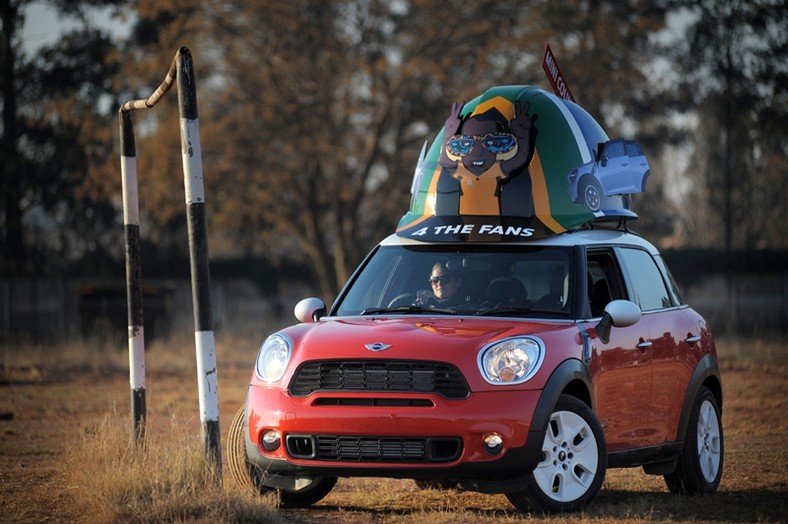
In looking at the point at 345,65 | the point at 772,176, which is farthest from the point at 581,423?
the point at 772,176

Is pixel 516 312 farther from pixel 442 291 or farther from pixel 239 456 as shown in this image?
pixel 239 456

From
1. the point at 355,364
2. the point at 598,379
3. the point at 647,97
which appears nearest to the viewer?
the point at 355,364

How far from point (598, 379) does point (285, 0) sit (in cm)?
2594

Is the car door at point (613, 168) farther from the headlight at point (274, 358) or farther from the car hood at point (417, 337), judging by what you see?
the headlight at point (274, 358)

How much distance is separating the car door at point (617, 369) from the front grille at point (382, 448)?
127 centimetres

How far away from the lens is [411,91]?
116 feet

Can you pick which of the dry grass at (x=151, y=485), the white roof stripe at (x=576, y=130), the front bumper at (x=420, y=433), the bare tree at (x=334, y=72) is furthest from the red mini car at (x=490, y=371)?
the bare tree at (x=334, y=72)

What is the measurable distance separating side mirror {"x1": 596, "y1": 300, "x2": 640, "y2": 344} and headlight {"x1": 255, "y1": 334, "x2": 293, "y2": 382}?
6.68ft

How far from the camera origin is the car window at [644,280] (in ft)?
34.7

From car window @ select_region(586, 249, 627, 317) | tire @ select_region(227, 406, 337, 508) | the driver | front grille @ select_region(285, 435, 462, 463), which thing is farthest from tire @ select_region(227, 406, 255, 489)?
car window @ select_region(586, 249, 627, 317)

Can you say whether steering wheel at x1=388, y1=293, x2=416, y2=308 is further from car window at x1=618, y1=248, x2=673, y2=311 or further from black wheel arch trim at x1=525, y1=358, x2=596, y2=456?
car window at x1=618, y1=248, x2=673, y2=311

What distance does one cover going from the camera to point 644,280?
10.9 meters

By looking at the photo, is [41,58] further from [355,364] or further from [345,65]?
[355,364]

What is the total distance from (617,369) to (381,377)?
188 centimetres
